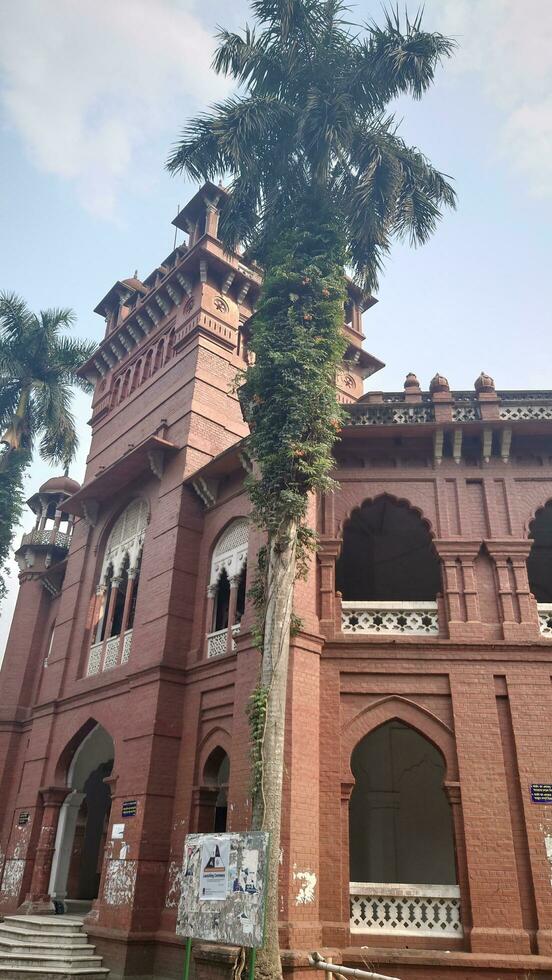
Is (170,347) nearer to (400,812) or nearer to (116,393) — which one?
(116,393)

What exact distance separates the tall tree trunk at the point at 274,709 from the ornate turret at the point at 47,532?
13656 mm

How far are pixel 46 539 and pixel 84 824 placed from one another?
346 inches

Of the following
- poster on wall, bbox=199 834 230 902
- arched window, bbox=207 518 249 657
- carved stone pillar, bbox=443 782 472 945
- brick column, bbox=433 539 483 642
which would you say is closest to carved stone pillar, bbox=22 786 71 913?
arched window, bbox=207 518 249 657

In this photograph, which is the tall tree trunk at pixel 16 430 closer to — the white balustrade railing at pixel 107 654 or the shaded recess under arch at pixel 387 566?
the white balustrade railing at pixel 107 654

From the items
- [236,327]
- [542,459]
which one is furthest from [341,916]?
[236,327]

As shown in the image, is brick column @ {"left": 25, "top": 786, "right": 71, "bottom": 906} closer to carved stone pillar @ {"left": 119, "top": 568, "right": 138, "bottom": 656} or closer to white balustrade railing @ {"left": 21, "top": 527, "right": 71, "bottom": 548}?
carved stone pillar @ {"left": 119, "top": 568, "right": 138, "bottom": 656}

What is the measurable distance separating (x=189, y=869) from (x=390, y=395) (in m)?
9.28

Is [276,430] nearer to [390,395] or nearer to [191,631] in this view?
[390,395]

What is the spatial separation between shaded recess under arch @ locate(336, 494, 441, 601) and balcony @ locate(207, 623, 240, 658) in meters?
4.05

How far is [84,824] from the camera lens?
70.9 feet

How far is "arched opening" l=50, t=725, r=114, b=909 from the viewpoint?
670 inches

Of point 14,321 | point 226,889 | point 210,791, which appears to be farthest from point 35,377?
point 226,889

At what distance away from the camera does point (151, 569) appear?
1619 cm

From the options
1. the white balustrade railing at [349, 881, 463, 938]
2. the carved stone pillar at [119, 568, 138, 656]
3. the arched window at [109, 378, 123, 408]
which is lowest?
the white balustrade railing at [349, 881, 463, 938]
